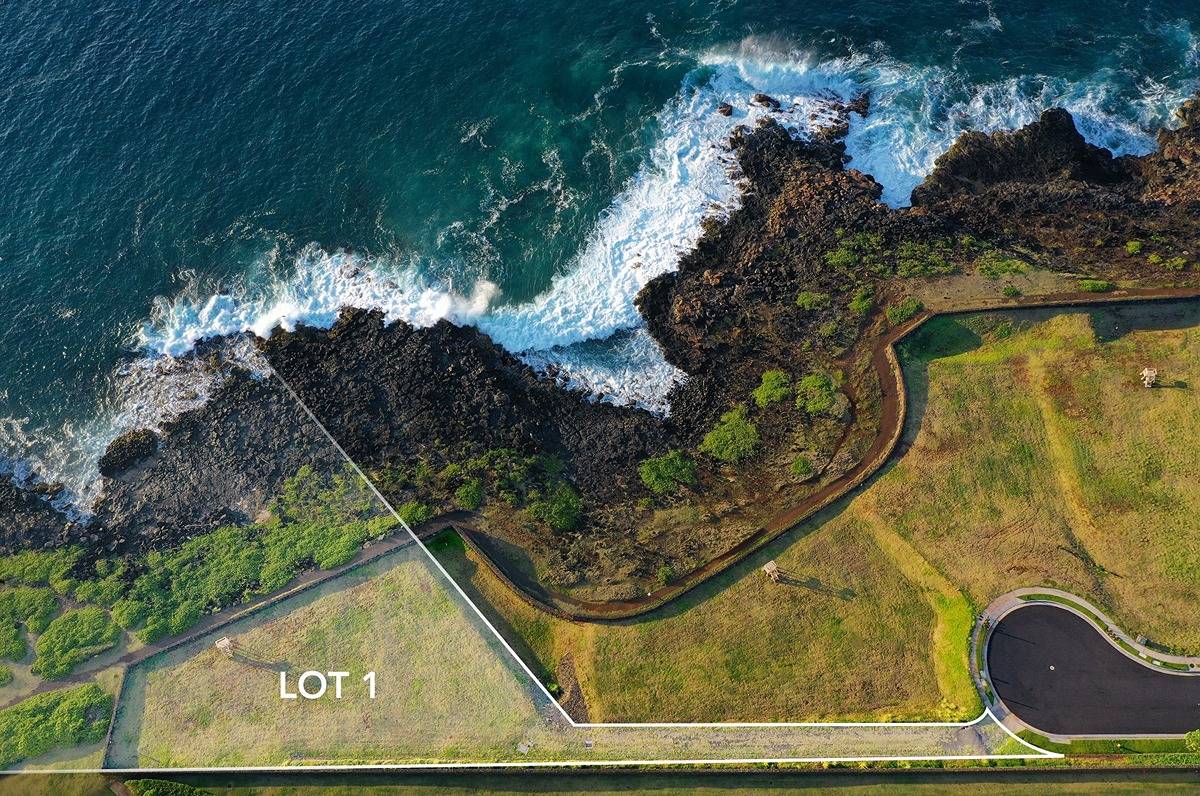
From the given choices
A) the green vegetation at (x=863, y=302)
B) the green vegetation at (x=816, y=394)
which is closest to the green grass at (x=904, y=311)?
Answer: the green vegetation at (x=863, y=302)

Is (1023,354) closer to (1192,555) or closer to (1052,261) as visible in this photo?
(1052,261)

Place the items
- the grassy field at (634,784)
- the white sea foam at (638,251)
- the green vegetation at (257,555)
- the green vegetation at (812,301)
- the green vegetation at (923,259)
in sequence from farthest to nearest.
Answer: the white sea foam at (638,251) < the green vegetation at (812,301) < the green vegetation at (923,259) < the green vegetation at (257,555) < the grassy field at (634,784)

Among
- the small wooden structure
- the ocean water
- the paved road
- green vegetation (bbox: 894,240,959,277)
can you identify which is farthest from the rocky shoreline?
the paved road

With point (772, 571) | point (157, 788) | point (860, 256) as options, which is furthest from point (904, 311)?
point (157, 788)

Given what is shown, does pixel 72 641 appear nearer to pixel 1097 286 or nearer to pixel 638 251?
pixel 638 251

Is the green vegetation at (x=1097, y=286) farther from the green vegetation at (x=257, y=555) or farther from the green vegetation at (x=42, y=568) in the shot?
the green vegetation at (x=42, y=568)

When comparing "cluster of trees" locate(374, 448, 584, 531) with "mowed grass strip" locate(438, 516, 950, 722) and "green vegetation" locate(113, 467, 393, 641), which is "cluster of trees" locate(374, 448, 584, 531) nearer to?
"green vegetation" locate(113, 467, 393, 641)
